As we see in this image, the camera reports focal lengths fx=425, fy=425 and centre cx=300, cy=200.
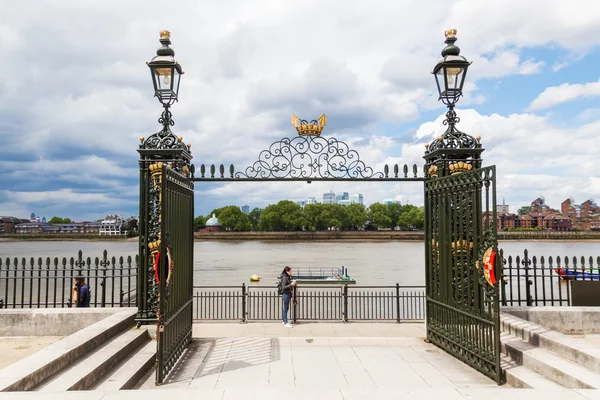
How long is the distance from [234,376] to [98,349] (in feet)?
6.93

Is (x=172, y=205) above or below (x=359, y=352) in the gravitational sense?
above

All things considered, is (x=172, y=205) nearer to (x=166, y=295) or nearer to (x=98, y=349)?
(x=166, y=295)

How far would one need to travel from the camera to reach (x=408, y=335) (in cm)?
945

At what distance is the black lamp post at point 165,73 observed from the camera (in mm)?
8211

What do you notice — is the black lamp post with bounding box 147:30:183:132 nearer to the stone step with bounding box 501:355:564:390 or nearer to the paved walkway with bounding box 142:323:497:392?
the paved walkway with bounding box 142:323:497:392

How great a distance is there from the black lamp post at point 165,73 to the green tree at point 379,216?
11482cm

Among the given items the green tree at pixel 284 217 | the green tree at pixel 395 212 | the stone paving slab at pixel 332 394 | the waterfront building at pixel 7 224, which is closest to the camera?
the stone paving slab at pixel 332 394

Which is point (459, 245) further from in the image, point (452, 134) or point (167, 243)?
point (167, 243)

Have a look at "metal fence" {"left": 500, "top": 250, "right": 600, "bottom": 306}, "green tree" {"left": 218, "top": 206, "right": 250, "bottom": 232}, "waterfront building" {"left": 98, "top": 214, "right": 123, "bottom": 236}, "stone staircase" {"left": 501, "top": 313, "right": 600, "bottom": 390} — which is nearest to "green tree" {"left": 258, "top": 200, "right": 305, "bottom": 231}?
"green tree" {"left": 218, "top": 206, "right": 250, "bottom": 232}

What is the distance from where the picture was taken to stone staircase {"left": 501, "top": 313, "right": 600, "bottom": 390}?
17.3ft

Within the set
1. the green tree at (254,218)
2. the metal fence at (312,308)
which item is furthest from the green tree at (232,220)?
the metal fence at (312,308)

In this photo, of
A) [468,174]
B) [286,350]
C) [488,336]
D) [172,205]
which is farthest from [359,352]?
[172,205]

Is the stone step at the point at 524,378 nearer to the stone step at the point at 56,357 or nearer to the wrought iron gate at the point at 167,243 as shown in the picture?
the wrought iron gate at the point at 167,243

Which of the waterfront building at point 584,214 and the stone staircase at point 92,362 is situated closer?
the stone staircase at point 92,362
